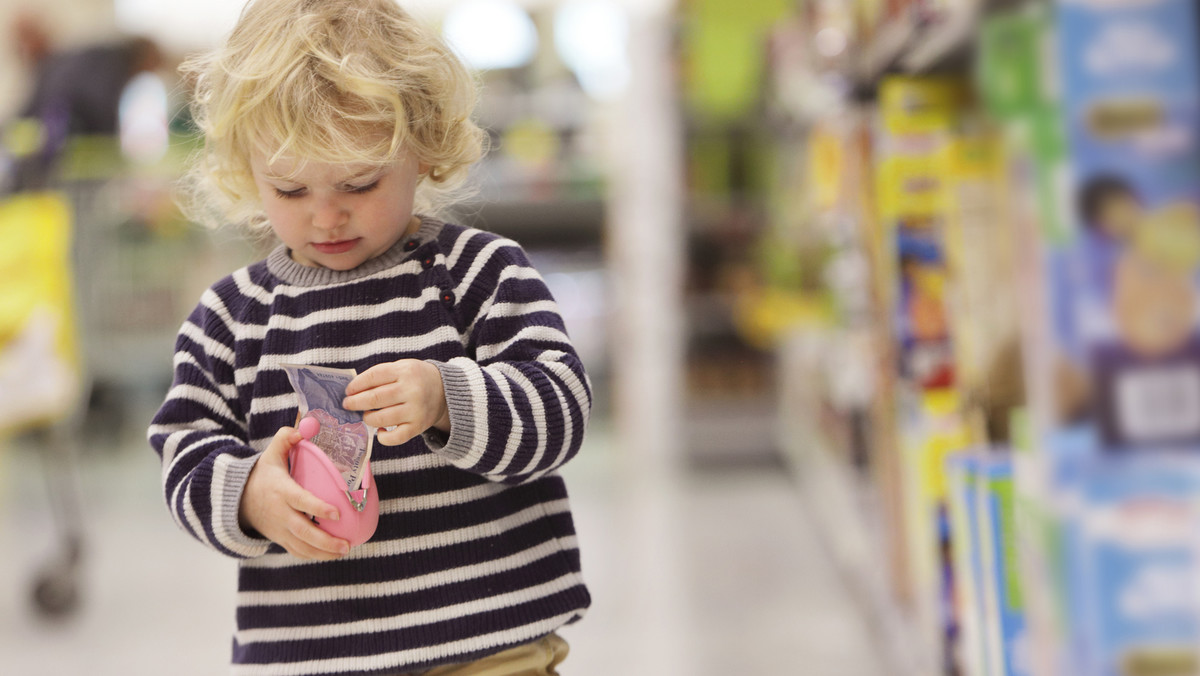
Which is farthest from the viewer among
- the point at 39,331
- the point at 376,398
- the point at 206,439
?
the point at 39,331

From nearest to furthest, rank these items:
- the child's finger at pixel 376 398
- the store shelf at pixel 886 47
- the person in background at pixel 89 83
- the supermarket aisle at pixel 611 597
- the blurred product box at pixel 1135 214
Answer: the blurred product box at pixel 1135 214
the child's finger at pixel 376 398
the store shelf at pixel 886 47
the supermarket aisle at pixel 611 597
the person in background at pixel 89 83

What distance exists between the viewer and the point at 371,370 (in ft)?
2.77

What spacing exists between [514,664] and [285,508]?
0.80ft

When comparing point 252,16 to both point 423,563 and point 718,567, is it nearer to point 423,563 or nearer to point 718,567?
point 423,563

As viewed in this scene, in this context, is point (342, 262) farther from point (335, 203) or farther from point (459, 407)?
point (459, 407)

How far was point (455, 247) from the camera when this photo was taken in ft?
3.29

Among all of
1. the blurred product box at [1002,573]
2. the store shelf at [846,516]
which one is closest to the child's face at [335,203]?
the blurred product box at [1002,573]

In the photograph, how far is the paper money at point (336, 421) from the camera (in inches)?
33.9

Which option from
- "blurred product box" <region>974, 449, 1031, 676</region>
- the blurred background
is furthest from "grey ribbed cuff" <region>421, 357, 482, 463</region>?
"blurred product box" <region>974, 449, 1031, 676</region>

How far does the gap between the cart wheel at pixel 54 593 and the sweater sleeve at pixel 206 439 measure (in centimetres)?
185

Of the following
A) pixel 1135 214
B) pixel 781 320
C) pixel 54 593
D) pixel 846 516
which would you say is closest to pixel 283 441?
pixel 1135 214

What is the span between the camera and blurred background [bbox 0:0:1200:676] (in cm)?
67

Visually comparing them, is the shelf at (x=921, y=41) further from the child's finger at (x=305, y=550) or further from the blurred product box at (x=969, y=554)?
the child's finger at (x=305, y=550)

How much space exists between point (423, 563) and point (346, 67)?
0.42 meters
